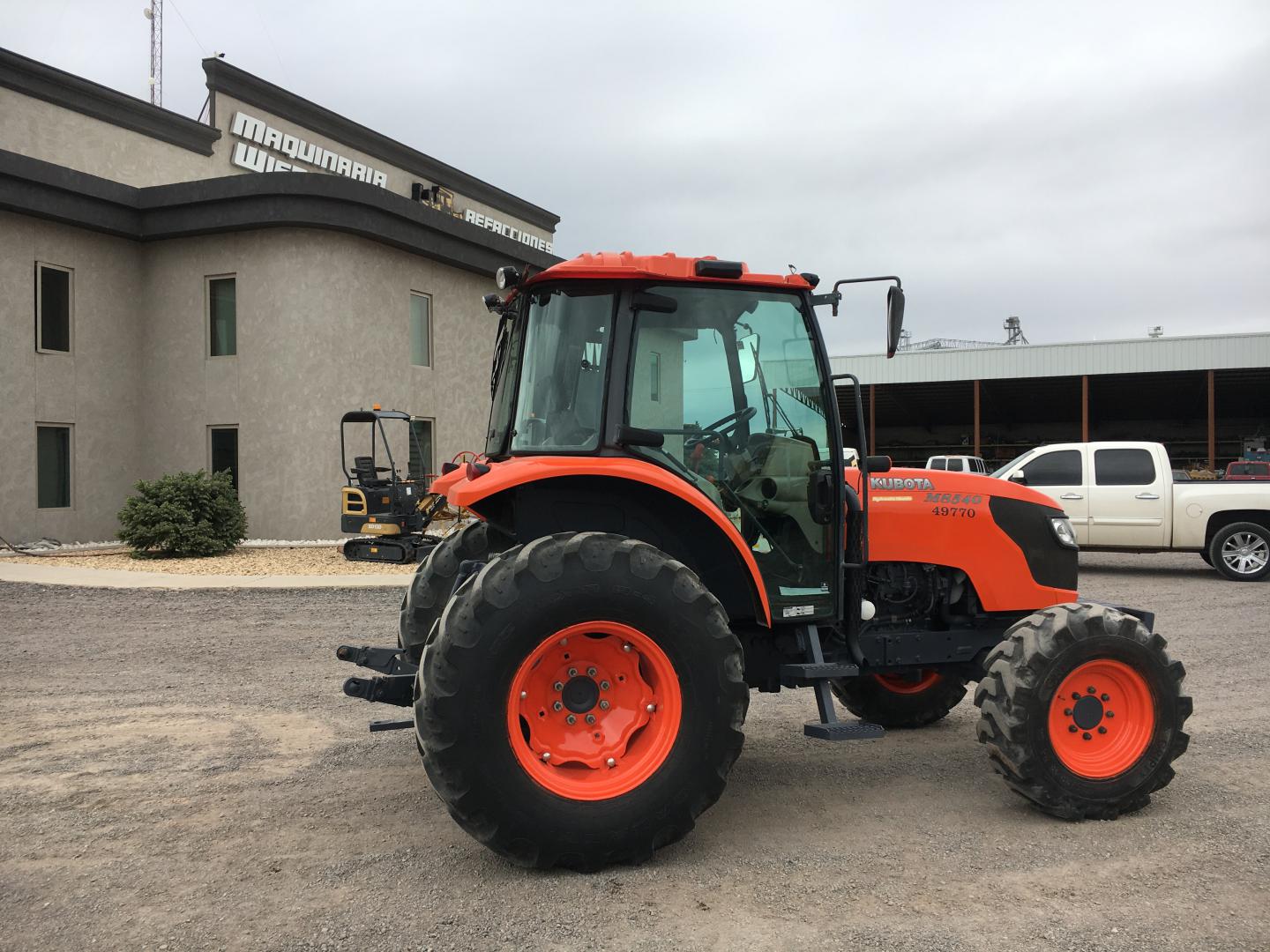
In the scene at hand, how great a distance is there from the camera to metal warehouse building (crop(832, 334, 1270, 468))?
33.2 meters

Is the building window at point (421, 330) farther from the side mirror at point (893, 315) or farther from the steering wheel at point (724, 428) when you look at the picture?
the side mirror at point (893, 315)

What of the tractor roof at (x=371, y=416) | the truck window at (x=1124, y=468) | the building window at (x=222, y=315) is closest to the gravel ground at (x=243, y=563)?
the tractor roof at (x=371, y=416)

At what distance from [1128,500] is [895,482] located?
1138 cm

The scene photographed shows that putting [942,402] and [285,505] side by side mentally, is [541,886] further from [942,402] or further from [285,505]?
[942,402]

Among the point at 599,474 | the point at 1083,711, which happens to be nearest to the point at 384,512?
the point at 599,474

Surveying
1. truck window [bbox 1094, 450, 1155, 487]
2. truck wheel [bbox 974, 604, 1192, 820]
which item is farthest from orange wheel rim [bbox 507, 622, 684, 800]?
truck window [bbox 1094, 450, 1155, 487]

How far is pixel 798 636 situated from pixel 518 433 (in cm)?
168

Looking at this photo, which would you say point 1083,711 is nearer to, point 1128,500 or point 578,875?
point 578,875

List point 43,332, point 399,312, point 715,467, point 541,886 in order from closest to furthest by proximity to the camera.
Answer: point 541,886
point 715,467
point 43,332
point 399,312

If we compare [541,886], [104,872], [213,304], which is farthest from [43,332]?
[541,886]

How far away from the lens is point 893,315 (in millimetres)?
4348

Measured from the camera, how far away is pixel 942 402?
43281mm

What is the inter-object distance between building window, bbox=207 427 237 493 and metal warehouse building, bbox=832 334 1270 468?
73.7 ft

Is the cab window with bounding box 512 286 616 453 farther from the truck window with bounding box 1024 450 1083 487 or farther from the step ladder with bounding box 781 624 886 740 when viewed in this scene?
the truck window with bounding box 1024 450 1083 487
